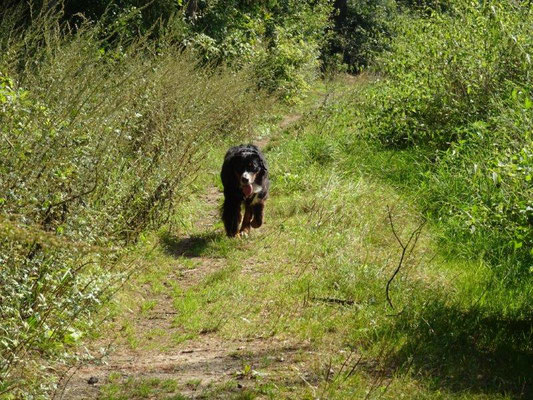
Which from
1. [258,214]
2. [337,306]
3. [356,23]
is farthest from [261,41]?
[356,23]

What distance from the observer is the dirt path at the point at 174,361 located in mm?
4523

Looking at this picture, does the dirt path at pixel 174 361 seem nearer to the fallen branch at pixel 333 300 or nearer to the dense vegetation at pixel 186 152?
the dense vegetation at pixel 186 152

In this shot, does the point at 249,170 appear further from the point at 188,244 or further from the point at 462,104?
the point at 462,104

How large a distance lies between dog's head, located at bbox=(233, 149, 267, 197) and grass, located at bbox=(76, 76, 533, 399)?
2.01ft

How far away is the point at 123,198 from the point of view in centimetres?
702

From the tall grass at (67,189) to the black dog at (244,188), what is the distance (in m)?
0.55

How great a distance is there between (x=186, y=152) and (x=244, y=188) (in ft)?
2.67

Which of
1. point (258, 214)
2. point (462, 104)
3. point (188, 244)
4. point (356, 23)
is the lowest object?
point (188, 244)

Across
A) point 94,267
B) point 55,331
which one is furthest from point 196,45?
point 55,331

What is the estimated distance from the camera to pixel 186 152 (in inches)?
318

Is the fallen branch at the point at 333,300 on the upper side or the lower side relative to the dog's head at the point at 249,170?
lower

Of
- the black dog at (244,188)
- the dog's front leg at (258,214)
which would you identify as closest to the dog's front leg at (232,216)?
the black dog at (244,188)

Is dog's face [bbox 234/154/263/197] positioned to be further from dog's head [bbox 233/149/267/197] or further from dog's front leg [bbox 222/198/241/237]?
dog's front leg [bbox 222/198/241/237]

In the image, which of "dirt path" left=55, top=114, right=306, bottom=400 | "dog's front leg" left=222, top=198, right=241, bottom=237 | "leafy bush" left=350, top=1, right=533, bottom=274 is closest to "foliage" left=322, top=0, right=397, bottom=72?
"leafy bush" left=350, top=1, right=533, bottom=274
